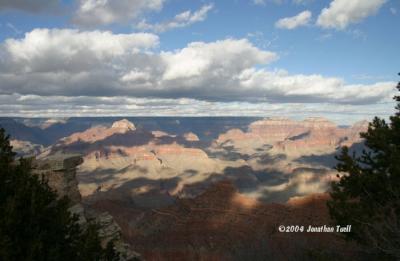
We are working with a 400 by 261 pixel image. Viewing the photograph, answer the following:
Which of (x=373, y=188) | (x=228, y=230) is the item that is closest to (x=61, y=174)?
(x=373, y=188)

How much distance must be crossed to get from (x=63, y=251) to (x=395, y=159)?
17.9 m

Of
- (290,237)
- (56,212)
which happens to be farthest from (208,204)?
(56,212)

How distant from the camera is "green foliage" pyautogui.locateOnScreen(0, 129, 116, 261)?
11.7 metres

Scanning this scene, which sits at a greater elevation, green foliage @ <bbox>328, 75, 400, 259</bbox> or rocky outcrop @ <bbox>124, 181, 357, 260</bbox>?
green foliage @ <bbox>328, 75, 400, 259</bbox>

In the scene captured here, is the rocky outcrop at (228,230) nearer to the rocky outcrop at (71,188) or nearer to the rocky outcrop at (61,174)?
the rocky outcrop at (71,188)

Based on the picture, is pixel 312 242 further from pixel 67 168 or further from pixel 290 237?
pixel 67 168

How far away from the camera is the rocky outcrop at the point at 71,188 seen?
26094 millimetres

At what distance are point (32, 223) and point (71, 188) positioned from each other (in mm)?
16040

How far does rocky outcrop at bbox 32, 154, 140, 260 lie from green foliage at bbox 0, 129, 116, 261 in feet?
39.7

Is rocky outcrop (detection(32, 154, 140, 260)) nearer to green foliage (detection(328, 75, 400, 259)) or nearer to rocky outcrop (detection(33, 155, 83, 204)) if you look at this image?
rocky outcrop (detection(33, 155, 83, 204))

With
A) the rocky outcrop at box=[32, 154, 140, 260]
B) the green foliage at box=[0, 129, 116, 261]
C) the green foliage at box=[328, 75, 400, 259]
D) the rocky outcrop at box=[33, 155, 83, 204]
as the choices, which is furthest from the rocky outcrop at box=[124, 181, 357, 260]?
the green foliage at box=[0, 129, 116, 261]

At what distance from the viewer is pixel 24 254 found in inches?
473

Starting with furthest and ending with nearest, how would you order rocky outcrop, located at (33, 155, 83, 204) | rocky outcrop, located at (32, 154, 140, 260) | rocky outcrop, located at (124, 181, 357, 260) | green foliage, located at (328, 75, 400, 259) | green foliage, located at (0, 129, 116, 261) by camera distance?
rocky outcrop, located at (124, 181, 357, 260), rocky outcrop, located at (33, 155, 83, 204), rocky outcrop, located at (32, 154, 140, 260), green foliage, located at (328, 75, 400, 259), green foliage, located at (0, 129, 116, 261)

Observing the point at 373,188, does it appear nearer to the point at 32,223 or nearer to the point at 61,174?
the point at 32,223
